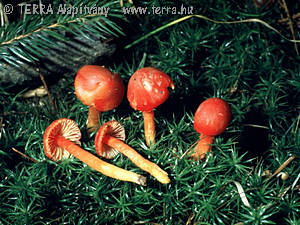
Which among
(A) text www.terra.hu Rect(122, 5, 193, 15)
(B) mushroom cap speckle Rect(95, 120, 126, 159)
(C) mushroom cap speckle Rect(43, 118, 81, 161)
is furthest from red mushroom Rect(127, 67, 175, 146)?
(A) text www.terra.hu Rect(122, 5, 193, 15)

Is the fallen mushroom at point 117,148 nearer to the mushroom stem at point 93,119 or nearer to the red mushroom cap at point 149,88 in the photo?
the mushroom stem at point 93,119

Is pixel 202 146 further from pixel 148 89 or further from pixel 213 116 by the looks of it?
pixel 148 89

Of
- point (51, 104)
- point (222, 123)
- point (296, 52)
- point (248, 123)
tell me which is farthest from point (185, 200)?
point (296, 52)

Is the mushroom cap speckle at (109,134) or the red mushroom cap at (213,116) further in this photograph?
the mushroom cap speckle at (109,134)

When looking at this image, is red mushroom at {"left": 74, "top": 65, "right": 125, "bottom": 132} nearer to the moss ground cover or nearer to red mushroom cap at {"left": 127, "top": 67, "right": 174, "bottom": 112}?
red mushroom cap at {"left": 127, "top": 67, "right": 174, "bottom": 112}

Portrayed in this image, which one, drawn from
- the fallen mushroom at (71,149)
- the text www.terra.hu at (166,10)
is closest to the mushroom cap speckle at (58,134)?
the fallen mushroom at (71,149)

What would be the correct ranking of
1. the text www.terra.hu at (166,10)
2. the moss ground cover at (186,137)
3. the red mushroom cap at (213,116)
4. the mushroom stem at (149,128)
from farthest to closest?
the text www.terra.hu at (166,10)
the mushroom stem at (149,128)
the moss ground cover at (186,137)
the red mushroom cap at (213,116)
